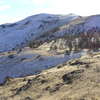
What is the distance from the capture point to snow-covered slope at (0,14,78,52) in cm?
11538

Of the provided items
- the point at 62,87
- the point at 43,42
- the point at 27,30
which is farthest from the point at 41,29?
the point at 62,87

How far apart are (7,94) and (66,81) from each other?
4.79 meters

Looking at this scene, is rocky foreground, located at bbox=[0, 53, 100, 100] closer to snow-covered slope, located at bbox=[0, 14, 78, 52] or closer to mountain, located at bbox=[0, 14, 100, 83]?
mountain, located at bbox=[0, 14, 100, 83]

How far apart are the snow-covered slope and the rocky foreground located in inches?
3310

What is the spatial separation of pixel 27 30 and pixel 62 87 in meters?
104

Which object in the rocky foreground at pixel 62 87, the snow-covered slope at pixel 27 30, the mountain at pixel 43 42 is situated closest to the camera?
the rocky foreground at pixel 62 87

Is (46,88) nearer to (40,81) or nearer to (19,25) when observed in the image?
(40,81)

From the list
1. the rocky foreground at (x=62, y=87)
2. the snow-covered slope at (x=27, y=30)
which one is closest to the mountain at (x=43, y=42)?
the snow-covered slope at (x=27, y=30)

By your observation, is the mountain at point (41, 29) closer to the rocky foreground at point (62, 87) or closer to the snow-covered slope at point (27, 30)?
the snow-covered slope at point (27, 30)

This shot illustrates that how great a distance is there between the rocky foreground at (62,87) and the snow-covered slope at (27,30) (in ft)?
276

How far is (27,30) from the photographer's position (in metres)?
126

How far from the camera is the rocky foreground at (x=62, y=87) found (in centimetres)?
2005

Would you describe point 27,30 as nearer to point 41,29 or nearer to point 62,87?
point 41,29

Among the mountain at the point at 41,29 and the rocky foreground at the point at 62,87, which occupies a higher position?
the rocky foreground at the point at 62,87
